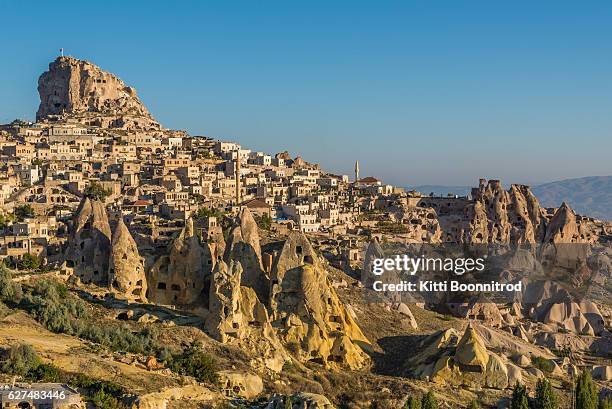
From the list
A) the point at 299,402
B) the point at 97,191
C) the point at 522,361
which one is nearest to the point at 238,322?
the point at 299,402

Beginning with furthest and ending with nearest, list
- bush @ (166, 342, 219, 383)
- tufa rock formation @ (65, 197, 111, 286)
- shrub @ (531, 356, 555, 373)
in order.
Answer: shrub @ (531, 356, 555, 373) < tufa rock formation @ (65, 197, 111, 286) < bush @ (166, 342, 219, 383)

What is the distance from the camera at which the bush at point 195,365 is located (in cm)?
3725

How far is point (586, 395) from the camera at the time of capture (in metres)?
42.2

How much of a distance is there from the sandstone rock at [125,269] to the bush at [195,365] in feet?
27.2

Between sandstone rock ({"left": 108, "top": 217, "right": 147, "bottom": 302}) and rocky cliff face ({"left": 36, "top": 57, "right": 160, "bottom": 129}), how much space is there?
259 feet

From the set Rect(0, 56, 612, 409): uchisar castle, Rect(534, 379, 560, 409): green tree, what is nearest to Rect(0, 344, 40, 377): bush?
Rect(0, 56, 612, 409): uchisar castle

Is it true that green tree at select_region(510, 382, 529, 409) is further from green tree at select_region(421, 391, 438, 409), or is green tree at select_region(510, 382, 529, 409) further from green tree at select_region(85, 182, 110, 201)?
green tree at select_region(85, 182, 110, 201)

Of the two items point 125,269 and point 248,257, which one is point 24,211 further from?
point 248,257

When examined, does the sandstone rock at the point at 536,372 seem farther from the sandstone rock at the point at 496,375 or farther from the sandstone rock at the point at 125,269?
the sandstone rock at the point at 125,269

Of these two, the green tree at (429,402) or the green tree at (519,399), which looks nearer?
the green tree at (429,402)

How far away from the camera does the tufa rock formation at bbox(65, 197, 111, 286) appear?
156 ft

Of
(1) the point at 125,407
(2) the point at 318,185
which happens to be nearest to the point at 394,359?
(1) the point at 125,407

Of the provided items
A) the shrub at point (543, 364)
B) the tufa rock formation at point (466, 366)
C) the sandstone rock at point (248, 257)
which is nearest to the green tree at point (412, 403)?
the tufa rock formation at point (466, 366)

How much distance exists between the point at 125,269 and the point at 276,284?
7725 millimetres
